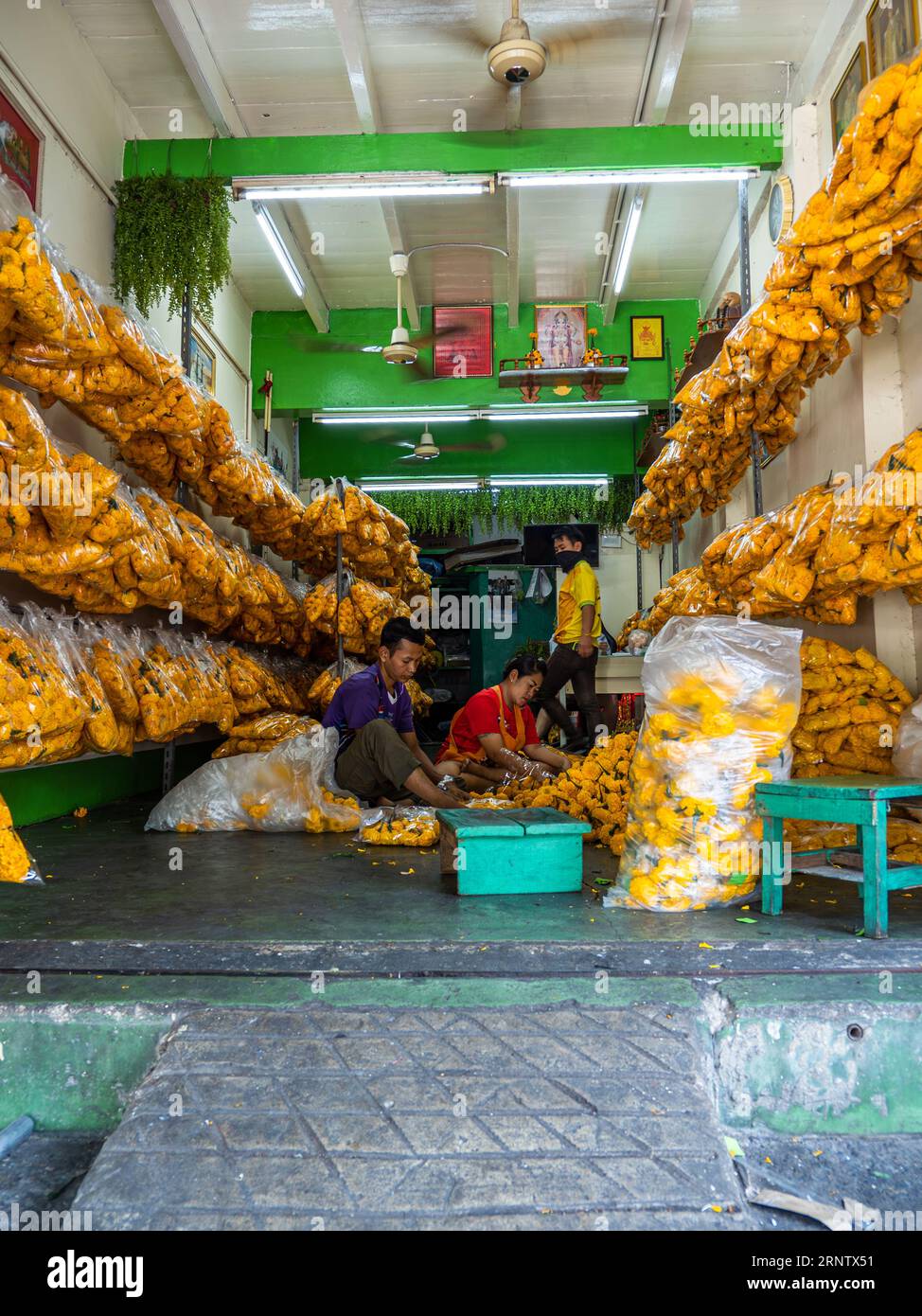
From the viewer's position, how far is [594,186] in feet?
24.6

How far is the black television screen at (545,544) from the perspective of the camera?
1306 cm

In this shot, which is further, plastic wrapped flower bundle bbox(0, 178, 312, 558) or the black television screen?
the black television screen

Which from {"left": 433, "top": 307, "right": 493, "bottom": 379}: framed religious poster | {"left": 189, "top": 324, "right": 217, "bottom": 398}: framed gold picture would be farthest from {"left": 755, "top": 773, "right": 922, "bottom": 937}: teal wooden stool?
{"left": 433, "top": 307, "right": 493, "bottom": 379}: framed religious poster

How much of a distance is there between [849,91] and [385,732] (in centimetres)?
451

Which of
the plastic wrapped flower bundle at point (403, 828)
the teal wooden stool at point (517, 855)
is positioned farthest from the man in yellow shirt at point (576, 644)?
the teal wooden stool at point (517, 855)

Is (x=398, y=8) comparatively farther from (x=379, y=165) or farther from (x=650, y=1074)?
(x=650, y=1074)

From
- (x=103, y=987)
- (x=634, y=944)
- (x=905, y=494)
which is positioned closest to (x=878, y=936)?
(x=634, y=944)

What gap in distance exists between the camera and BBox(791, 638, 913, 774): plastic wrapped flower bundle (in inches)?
145

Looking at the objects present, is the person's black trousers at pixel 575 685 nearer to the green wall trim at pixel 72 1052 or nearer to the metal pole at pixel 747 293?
the metal pole at pixel 747 293

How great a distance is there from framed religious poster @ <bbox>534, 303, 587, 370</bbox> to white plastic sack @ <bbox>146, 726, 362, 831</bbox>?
22.1 ft

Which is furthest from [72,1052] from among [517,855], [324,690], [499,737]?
[324,690]

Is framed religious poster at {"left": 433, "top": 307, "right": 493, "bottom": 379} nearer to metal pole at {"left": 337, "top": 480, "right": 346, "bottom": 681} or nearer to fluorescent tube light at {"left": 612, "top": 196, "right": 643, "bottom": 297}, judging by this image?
fluorescent tube light at {"left": 612, "top": 196, "right": 643, "bottom": 297}
